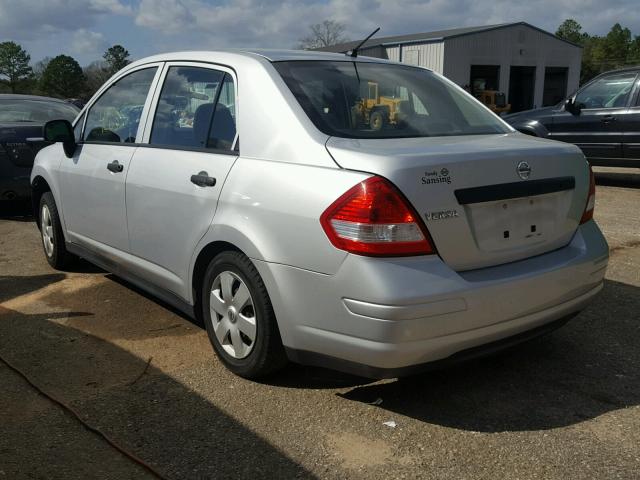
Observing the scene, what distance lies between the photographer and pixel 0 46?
101938mm

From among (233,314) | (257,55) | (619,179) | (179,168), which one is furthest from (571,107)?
(233,314)

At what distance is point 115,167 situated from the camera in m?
4.23

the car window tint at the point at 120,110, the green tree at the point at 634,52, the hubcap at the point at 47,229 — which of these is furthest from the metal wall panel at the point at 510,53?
the green tree at the point at 634,52

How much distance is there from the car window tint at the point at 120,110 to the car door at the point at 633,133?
7.92 metres

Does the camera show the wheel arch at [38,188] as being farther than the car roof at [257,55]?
Yes

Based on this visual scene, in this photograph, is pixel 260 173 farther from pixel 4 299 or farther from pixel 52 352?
pixel 4 299

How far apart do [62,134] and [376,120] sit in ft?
8.78

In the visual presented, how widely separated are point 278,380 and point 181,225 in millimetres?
1008

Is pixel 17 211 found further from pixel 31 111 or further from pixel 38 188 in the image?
pixel 38 188

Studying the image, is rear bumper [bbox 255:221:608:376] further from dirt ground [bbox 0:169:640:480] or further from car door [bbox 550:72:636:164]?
car door [bbox 550:72:636:164]

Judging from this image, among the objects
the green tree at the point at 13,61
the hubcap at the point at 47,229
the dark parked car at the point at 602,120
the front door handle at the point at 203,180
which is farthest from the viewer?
the green tree at the point at 13,61

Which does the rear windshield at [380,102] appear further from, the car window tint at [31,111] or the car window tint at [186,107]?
the car window tint at [31,111]

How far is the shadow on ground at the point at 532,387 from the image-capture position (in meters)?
3.03

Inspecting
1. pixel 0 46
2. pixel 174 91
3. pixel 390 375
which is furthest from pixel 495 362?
pixel 0 46
